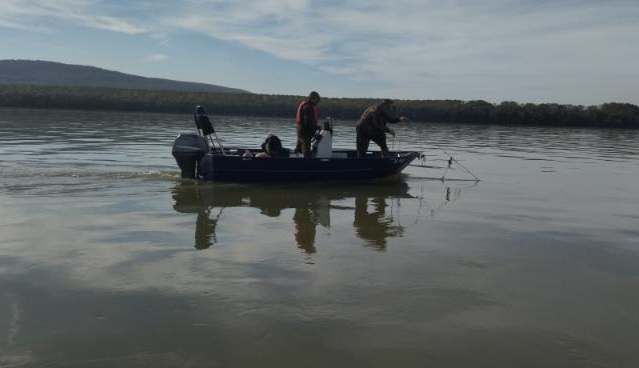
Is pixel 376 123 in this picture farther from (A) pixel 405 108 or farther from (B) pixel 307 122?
(A) pixel 405 108

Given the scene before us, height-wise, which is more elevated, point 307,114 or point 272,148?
point 307,114

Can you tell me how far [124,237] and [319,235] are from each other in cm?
266

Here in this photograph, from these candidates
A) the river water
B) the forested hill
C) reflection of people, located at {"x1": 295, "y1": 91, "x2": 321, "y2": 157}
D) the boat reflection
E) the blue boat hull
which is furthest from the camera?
the forested hill

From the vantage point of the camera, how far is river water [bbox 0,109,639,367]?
4.80m

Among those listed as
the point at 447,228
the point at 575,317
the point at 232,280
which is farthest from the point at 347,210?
the point at 575,317

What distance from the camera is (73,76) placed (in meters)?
158

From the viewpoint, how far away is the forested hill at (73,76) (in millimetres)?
152250

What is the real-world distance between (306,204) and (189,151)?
3518 millimetres

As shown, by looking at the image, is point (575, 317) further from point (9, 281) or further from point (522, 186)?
point (522, 186)

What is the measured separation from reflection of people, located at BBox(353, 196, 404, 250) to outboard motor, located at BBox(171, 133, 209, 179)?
3.93 meters

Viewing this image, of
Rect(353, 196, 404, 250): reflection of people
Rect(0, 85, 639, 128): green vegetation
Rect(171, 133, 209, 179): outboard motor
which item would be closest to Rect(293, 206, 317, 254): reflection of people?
Rect(353, 196, 404, 250): reflection of people

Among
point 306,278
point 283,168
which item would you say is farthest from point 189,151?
point 306,278

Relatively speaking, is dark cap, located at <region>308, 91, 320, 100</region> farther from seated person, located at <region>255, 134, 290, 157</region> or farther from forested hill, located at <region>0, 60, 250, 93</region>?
forested hill, located at <region>0, 60, 250, 93</region>

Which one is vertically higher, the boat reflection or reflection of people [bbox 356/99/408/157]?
reflection of people [bbox 356/99/408/157]
